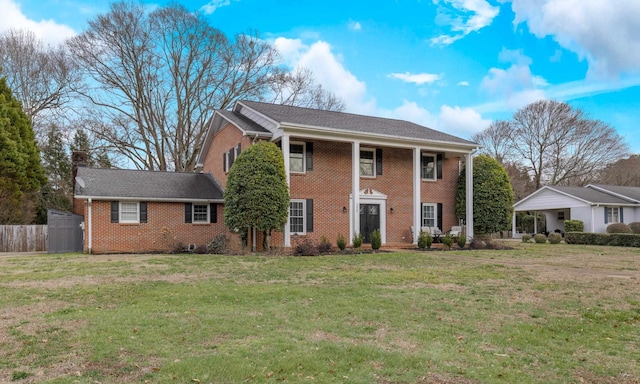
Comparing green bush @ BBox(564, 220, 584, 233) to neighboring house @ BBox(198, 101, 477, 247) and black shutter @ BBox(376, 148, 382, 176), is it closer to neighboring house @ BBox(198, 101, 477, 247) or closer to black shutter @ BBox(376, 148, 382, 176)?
neighboring house @ BBox(198, 101, 477, 247)

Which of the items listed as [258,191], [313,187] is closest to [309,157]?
[313,187]

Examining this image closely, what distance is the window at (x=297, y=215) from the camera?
2006 cm

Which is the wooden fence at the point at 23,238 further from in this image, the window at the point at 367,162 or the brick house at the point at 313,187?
the window at the point at 367,162

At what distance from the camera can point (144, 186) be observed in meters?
21.3

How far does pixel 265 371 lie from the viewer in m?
4.65

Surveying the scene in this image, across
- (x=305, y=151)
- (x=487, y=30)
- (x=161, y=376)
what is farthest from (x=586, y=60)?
(x=161, y=376)

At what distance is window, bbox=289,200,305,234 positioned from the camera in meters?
20.1

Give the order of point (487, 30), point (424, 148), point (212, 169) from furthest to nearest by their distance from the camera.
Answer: point (212, 169) < point (424, 148) < point (487, 30)

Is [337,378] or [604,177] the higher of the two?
[604,177]

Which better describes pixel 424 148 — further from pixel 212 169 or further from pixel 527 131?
pixel 527 131

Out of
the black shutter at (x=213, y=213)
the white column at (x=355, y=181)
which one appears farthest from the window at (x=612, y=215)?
the black shutter at (x=213, y=213)

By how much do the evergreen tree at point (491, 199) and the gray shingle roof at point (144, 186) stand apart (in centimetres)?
1254

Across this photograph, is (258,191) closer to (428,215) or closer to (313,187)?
(313,187)

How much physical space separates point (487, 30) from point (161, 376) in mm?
19738
